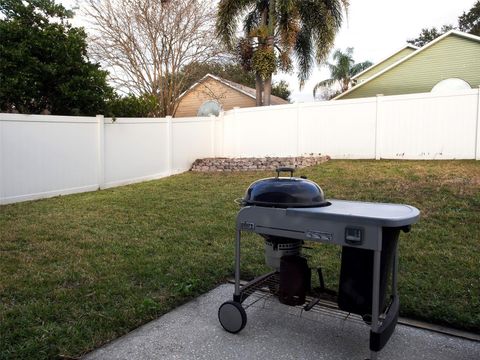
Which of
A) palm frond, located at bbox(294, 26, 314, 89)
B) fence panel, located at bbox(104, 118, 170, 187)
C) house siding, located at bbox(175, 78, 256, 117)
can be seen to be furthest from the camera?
house siding, located at bbox(175, 78, 256, 117)

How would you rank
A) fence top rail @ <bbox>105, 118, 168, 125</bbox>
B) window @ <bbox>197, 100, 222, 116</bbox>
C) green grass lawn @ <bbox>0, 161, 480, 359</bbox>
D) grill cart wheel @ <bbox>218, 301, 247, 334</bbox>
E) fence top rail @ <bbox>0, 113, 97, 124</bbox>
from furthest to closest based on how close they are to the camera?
1. window @ <bbox>197, 100, 222, 116</bbox>
2. fence top rail @ <bbox>105, 118, 168, 125</bbox>
3. fence top rail @ <bbox>0, 113, 97, 124</bbox>
4. green grass lawn @ <bbox>0, 161, 480, 359</bbox>
5. grill cart wheel @ <bbox>218, 301, 247, 334</bbox>

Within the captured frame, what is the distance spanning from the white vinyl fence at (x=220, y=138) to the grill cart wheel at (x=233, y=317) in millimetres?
6375

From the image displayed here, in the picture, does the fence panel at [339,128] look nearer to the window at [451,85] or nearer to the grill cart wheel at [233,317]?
the window at [451,85]

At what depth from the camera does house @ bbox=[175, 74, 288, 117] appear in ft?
73.4

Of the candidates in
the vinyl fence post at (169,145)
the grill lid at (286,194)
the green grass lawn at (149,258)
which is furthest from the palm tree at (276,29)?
the grill lid at (286,194)

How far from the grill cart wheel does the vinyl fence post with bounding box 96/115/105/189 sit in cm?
762

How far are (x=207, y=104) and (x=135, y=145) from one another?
1229 cm

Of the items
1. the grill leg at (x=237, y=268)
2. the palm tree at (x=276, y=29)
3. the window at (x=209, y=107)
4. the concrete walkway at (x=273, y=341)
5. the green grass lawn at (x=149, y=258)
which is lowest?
the concrete walkway at (x=273, y=341)

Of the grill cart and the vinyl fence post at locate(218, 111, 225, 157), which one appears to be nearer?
the grill cart

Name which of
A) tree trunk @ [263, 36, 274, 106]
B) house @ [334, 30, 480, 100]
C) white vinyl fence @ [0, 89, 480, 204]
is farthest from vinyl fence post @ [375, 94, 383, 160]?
house @ [334, 30, 480, 100]

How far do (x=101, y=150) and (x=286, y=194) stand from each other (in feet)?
25.9

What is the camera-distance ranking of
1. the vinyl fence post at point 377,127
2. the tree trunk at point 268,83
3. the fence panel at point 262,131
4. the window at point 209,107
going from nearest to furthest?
the vinyl fence post at point 377,127
the fence panel at point 262,131
the tree trunk at point 268,83
the window at point 209,107

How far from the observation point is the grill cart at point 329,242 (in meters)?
2.33

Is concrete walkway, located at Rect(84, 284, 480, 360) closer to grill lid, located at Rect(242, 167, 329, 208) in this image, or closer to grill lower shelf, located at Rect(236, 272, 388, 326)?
grill lower shelf, located at Rect(236, 272, 388, 326)
